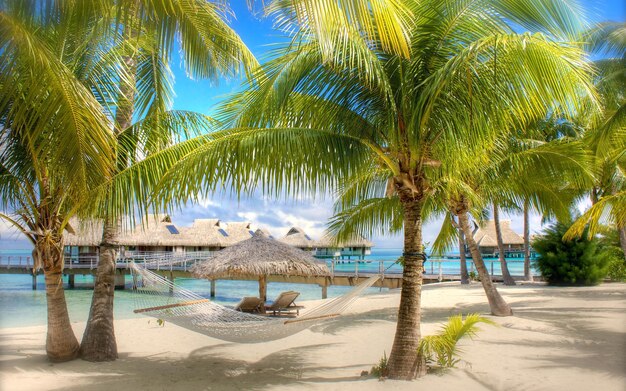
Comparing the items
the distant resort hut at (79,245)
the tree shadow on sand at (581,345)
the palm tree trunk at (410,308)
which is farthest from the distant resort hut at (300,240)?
the palm tree trunk at (410,308)

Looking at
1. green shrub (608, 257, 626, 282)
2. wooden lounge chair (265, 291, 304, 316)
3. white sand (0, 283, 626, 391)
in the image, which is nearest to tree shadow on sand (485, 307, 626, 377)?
white sand (0, 283, 626, 391)

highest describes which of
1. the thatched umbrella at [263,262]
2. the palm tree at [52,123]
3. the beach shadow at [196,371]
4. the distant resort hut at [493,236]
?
the palm tree at [52,123]

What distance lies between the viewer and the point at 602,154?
17.7 feet

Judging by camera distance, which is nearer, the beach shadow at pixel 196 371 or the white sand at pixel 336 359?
the white sand at pixel 336 359

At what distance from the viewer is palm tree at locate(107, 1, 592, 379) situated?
3.10m

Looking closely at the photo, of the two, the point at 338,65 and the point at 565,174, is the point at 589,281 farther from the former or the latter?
→ the point at 338,65

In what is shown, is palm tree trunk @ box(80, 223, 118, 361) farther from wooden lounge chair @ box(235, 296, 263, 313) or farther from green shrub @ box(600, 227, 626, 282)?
green shrub @ box(600, 227, 626, 282)

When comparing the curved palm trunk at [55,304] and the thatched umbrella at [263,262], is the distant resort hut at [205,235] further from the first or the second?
the curved palm trunk at [55,304]

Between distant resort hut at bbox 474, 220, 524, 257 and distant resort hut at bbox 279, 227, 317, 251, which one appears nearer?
distant resort hut at bbox 474, 220, 524, 257

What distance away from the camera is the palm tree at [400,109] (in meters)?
3.10

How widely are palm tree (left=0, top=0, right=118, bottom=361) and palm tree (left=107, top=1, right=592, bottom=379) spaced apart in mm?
548

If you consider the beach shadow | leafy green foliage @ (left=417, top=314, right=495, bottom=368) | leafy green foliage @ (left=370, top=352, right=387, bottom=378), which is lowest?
the beach shadow

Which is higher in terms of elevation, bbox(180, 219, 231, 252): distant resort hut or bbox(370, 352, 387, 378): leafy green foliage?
bbox(180, 219, 231, 252): distant resort hut


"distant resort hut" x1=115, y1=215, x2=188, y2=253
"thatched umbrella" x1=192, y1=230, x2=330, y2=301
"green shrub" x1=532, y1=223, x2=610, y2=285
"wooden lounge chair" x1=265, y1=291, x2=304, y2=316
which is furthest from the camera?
"distant resort hut" x1=115, y1=215, x2=188, y2=253
